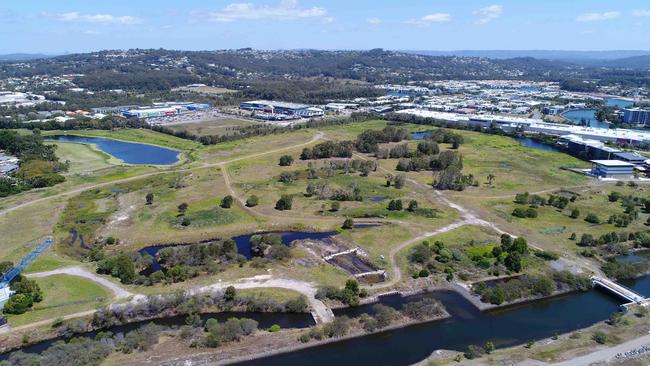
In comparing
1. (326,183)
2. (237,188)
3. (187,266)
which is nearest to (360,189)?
(326,183)

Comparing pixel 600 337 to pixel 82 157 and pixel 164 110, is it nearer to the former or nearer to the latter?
pixel 82 157

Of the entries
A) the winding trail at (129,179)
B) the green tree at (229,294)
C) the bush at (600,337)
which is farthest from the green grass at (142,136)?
the bush at (600,337)

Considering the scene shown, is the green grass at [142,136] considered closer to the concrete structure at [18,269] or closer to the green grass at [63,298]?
the concrete structure at [18,269]

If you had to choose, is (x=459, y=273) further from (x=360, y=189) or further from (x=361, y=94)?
(x=361, y=94)

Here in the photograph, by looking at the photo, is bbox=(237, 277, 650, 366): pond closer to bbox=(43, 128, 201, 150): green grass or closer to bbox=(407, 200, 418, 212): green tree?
bbox=(407, 200, 418, 212): green tree

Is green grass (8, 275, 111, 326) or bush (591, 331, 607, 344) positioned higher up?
green grass (8, 275, 111, 326)

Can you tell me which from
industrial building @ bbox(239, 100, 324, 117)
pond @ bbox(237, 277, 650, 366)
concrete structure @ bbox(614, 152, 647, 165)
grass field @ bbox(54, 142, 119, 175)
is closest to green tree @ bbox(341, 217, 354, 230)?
pond @ bbox(237, 277, 650, 366)

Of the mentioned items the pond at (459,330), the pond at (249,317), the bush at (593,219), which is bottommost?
the pond at (459,330)
